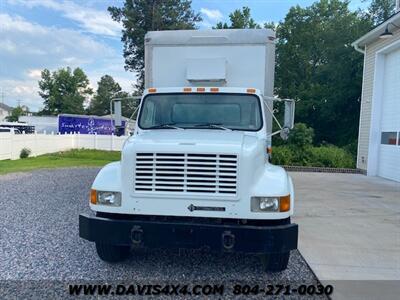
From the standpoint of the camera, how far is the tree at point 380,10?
25180 mm

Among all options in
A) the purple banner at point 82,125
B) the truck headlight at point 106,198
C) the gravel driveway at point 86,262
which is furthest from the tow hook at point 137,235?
the purple banner at point 82,125

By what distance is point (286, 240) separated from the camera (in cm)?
349

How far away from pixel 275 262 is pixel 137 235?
61.5 inches

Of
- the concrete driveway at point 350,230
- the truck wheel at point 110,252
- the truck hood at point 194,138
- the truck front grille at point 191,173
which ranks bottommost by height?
the concrete driveway at point 350,230

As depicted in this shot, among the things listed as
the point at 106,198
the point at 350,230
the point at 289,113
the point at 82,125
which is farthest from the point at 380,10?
the point at 106,198

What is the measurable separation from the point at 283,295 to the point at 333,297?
49cm

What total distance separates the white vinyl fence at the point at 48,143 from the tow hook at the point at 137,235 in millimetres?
12313

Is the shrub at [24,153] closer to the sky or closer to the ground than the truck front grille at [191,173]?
closer to the ground

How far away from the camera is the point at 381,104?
1299cm

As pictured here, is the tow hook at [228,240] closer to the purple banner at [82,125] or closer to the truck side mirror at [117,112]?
the truck side mirror at [117,112]

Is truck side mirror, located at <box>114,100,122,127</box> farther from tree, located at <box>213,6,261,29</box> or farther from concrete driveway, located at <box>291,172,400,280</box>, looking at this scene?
tree, located at <box>213,6,261,29</box>

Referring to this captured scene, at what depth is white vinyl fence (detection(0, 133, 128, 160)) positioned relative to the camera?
17.9 m

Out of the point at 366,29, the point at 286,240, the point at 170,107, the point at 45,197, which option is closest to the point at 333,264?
the point at 286,240

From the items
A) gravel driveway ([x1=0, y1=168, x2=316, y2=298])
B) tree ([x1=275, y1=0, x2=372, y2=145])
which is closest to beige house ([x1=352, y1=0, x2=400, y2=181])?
tree ([x1=275, y1=0, x2=372, y2=145])
